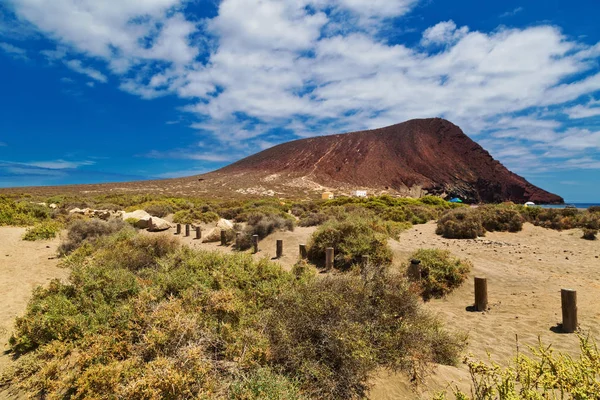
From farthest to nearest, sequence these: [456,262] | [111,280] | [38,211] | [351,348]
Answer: [38,211]
[456,262]
[111,280]
[351,348]

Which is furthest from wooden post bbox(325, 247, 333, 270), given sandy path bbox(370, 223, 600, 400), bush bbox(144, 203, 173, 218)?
bush bbox(144, 203, 173, 218)

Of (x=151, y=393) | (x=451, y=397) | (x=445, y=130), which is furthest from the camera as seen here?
(x=445, y=130)

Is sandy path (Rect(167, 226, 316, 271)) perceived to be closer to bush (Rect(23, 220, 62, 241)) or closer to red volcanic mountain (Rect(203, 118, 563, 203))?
bush (Rect(23, 220, 62, 241))

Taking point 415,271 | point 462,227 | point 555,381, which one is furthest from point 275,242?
point 555,381

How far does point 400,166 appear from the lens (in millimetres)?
61469

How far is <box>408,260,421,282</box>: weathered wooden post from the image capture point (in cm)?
805

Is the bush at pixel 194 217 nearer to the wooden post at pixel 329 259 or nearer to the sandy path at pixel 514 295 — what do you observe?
the wooden post at pixel 329 259

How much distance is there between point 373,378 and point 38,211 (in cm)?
2210

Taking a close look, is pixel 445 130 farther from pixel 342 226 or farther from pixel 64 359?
pixel 64 359

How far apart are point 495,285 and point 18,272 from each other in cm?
1306

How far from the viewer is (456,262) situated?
28.7ft

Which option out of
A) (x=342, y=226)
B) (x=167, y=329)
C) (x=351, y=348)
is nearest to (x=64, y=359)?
(x=167, y=329)

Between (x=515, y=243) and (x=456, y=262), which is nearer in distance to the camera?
(x=456, y=262)

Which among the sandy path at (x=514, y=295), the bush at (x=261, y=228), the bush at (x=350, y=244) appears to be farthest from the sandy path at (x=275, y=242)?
the sandy path at (x=514, y=295)
